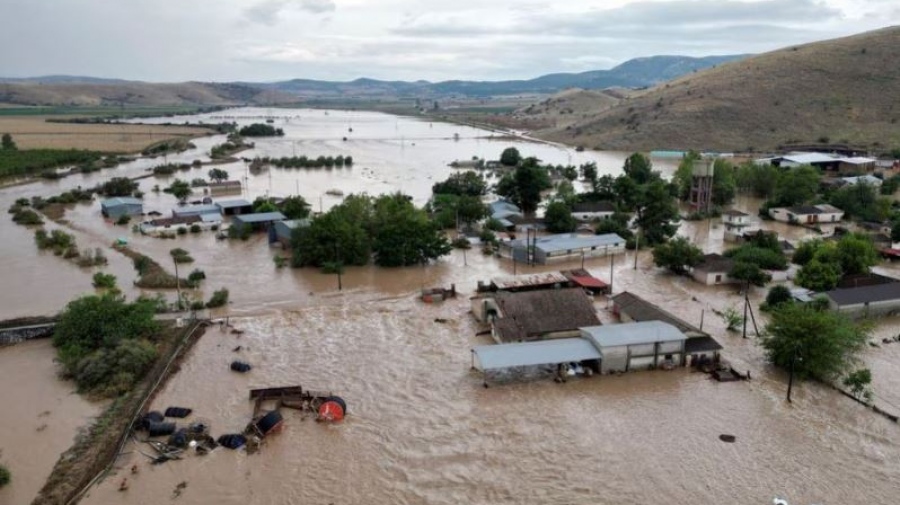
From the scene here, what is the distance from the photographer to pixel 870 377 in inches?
653

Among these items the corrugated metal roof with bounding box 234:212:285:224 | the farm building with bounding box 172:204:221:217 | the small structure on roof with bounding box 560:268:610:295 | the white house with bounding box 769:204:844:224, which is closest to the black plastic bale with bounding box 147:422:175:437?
the small structure on roof with bounding box 560:268:610:295

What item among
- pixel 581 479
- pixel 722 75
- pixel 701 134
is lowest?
pixel 581 479

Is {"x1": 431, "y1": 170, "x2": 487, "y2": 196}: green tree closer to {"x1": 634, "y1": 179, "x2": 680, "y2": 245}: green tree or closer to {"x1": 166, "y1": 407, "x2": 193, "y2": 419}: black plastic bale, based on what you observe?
{"x1": 634, "y1": 179, "x2": 680, "y2": 245}: green tree

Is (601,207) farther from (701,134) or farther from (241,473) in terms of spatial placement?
(701,134)

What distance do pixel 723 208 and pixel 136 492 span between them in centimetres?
3789

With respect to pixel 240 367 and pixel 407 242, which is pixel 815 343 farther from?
pixel 407 242

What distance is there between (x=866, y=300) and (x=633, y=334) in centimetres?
895

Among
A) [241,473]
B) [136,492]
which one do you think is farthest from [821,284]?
[136,492]

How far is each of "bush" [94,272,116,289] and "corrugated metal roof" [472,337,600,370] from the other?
1573 cm

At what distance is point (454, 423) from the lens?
608 inches

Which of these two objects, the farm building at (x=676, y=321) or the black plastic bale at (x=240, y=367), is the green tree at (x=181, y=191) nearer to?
the black plastic bale at (x=240, y=367)

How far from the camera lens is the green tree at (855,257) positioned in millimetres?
24620

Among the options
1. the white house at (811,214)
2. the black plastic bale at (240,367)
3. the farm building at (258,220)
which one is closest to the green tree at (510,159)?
the white house at (811,214)

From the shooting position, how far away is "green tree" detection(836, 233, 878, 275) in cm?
2462
